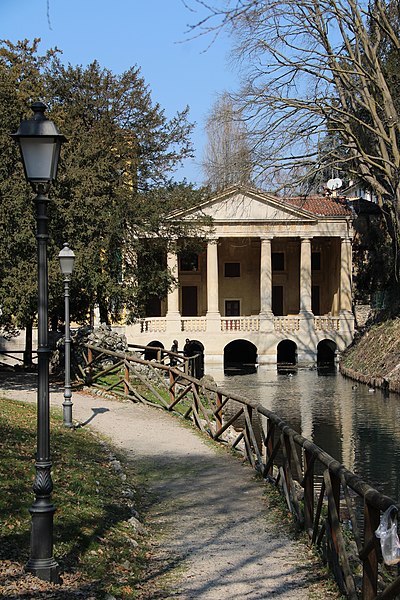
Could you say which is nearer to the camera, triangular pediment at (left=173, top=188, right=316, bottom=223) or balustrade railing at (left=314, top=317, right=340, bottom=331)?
triangular pediment at (left=173, top=188, right=316, bottom=223)

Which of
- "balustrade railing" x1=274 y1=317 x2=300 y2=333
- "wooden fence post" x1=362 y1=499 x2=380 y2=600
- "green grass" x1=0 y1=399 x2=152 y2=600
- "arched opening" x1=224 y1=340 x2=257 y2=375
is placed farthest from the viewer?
"arched opening" x1=224 y1=340 x2=257 y2=375

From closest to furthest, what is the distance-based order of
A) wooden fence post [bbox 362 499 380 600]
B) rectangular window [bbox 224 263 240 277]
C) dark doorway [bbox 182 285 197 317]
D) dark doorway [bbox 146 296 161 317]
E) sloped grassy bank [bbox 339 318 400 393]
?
1. wooden fence post [bbox 362 499 380 600]
2. sloped grassy bank [bbox 339 318 400 393]
3. dark doorway [bbox 146 296 161 317]
4. dark doorway [bbox 182 285 197 317]
5. rectangular window [bbox 224 263 240 277]

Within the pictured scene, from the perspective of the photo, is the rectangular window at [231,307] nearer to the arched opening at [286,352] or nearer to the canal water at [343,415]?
the arched opening at [286,352]

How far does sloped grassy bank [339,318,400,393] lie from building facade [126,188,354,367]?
32.5 feet

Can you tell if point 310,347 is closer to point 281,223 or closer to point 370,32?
point 281,223

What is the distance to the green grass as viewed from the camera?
666 cm

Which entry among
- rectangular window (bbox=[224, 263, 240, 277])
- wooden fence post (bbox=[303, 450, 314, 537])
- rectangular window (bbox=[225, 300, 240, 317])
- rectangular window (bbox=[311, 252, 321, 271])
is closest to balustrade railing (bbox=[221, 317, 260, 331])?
rectangular window (bbox=[225, 300, 240, 317])

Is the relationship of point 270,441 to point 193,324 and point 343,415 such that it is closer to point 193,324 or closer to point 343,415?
point 343,415

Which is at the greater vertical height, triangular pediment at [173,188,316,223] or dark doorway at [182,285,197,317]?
triangular pediment at [173,188,316,223]

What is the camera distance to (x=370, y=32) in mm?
28797

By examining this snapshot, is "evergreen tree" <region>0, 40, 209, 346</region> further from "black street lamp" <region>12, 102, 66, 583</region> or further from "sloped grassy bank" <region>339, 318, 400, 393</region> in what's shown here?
"black street lamp" <region>12, 102, 66, 583</region>

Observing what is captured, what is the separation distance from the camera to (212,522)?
360 inches

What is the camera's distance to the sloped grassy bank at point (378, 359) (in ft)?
95.8

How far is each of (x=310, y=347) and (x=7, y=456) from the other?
130 feet
